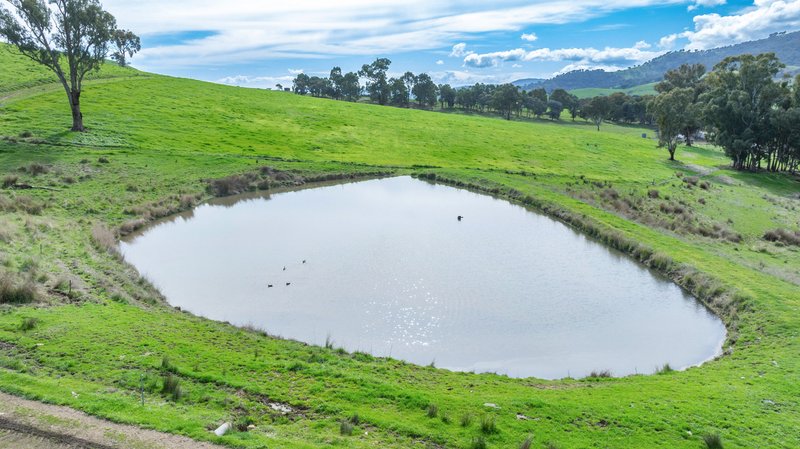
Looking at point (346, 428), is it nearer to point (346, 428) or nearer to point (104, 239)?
point (346, 428)

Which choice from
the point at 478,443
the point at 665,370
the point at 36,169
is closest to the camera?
the point at 478,443

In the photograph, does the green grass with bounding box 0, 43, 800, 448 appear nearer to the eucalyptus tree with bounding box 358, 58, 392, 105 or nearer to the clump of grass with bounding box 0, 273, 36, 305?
the clump of grass with bounding box 0, 273, 36, 305

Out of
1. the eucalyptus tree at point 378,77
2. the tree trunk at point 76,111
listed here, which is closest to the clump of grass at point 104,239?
the tree trunk at point 76,111

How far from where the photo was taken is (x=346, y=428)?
598 inches

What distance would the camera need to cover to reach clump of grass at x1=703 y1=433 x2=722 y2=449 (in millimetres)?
16031

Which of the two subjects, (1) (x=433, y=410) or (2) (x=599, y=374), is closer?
(1) (x=433, y=410)

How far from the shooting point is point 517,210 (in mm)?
53125

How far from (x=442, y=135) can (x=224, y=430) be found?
8312 centimetres

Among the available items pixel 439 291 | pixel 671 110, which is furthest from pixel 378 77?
pixel 439 291

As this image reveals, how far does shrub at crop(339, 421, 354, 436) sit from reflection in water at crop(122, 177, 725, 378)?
7.23 metres

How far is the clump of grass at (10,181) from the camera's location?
42.4 meters

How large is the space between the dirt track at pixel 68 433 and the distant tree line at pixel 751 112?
93901 mm

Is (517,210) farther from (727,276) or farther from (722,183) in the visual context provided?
(722,183)

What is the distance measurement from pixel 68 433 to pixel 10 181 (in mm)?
39014
